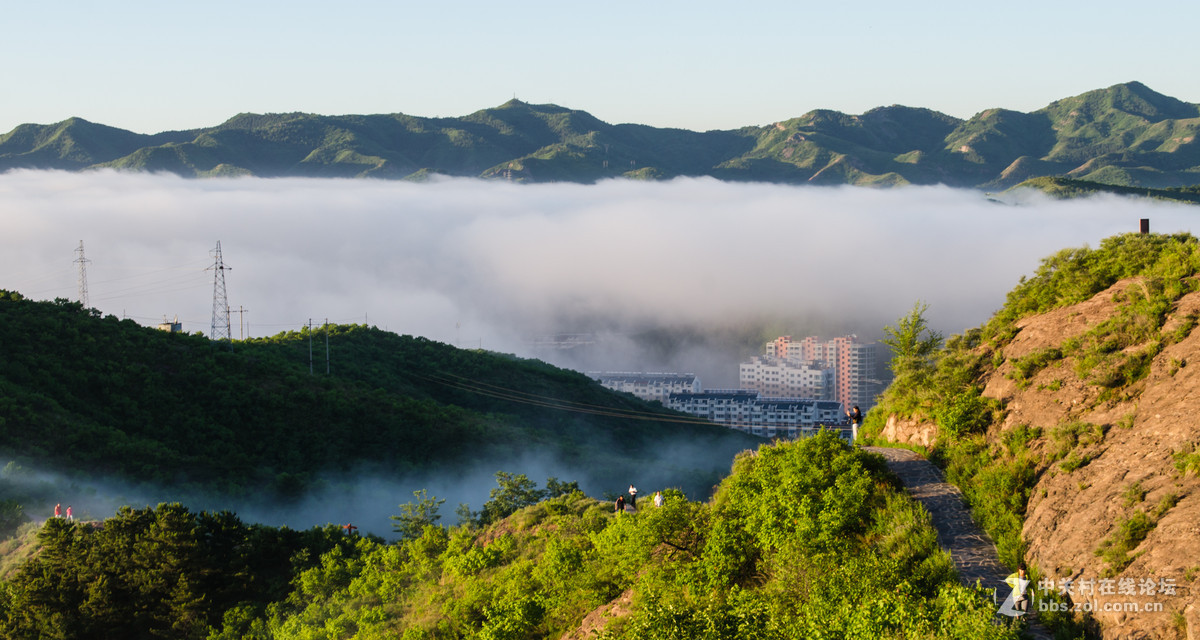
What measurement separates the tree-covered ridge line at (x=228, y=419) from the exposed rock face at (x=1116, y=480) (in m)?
41.9

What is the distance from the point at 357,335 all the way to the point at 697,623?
85.8 meters

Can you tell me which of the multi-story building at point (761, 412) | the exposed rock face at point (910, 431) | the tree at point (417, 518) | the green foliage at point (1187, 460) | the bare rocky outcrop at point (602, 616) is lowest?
the multi-story building at point (761, 412)

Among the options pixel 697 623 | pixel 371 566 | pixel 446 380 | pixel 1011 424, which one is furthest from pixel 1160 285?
pixel 446 380

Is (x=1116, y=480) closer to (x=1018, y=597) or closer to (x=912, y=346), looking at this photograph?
(x=1018, y=597)

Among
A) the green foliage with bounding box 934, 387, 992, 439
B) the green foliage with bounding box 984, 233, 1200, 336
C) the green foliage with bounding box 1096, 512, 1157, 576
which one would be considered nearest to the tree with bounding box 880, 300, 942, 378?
the green foliage with bounding box 984, 233, 1200, 336

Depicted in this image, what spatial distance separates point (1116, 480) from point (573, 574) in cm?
1303

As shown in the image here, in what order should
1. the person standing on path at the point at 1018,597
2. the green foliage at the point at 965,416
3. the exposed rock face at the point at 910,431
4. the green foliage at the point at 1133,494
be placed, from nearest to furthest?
the person standing on path at the point at 1018,597 → the green foliage at the point at 1133,494 → the green foliage at the point at 965,416 → the exposed rock face at the point at 910,431

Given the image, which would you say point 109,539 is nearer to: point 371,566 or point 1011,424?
point 371,566

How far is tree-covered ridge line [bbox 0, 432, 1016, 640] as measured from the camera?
17609 mm

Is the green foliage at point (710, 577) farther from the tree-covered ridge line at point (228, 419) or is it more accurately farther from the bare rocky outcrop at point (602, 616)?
the tree-covered ridge line at point (228, 419)

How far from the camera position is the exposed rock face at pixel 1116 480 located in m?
16.1

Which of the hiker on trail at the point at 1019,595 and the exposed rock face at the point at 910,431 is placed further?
the exposed rock face at the point at 910,431

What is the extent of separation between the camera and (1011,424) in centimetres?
2378

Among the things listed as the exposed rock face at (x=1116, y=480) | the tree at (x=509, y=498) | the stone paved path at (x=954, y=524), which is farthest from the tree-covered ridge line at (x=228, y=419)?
the exposed rock face at (x=1116, y=480)
